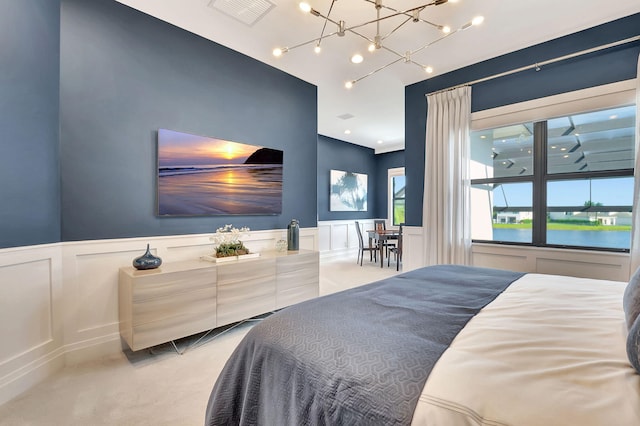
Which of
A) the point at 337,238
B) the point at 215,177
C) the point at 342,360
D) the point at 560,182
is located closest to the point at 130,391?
the point at 342,360

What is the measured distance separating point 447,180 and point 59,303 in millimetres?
3938

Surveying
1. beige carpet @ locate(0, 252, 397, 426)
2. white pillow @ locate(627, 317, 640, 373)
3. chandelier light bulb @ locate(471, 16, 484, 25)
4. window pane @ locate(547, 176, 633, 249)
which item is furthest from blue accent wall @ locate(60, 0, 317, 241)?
window pane @ locate(547, 176, 633, 249)

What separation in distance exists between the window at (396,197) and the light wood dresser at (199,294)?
520 centimetres

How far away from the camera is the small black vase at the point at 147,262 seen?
2.33 metres

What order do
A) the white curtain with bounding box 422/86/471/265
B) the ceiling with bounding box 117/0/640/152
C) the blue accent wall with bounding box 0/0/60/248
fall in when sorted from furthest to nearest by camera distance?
the white curtain with bounding box 422/86/471/265 → the ceiling with bounding box 117/0/640/152 → the blue accent wall with bounding box 0/0/60/248

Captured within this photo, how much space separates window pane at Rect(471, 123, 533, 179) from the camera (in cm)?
324

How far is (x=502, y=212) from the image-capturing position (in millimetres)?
3479

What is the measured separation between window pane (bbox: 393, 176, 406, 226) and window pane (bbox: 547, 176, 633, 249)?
4772mm

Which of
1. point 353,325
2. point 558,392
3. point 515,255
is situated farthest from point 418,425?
point 515,255

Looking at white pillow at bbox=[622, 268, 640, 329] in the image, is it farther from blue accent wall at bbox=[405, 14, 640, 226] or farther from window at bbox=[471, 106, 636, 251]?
blue accent wall at bbox=[405, 14, 640, 226]

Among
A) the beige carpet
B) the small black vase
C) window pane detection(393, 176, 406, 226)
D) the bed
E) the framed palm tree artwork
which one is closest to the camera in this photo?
the bed

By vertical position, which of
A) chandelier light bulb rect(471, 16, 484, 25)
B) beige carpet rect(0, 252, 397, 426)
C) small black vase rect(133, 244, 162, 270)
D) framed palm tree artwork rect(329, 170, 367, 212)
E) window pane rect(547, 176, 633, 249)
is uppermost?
chandelier light bulb rect(471, 16, 484, 25)

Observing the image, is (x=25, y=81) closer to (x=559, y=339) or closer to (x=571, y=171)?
(x=559, y=339)

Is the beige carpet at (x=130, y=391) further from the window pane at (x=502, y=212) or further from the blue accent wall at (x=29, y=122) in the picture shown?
the window pane at (x=502, y=212)
